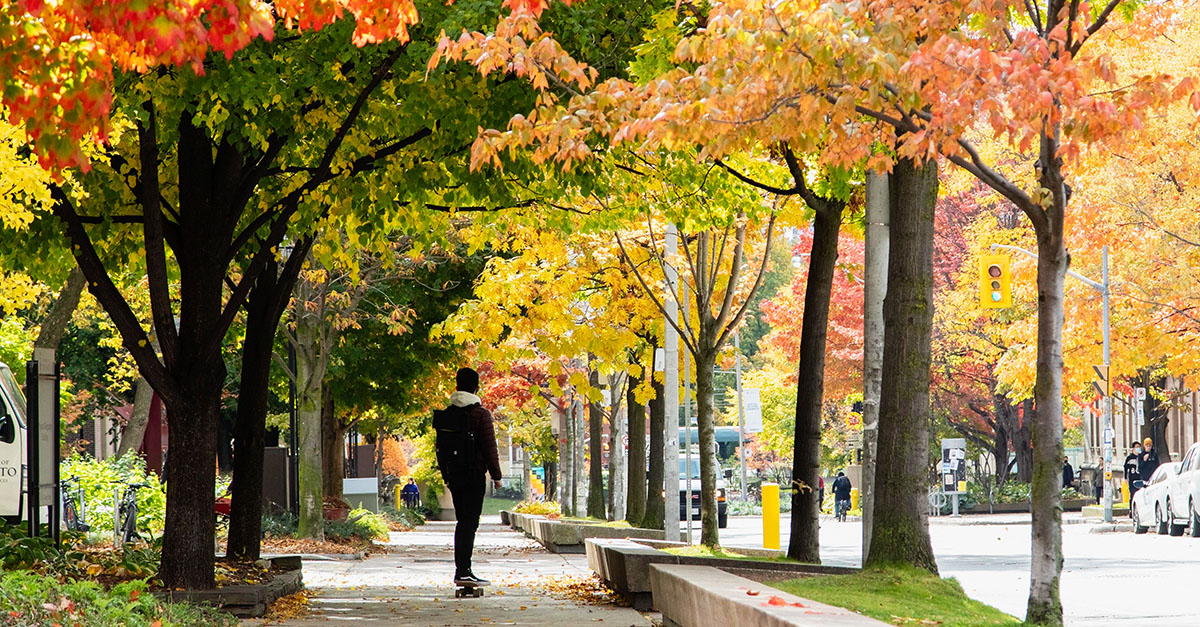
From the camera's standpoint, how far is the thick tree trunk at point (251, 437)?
49.8 ft

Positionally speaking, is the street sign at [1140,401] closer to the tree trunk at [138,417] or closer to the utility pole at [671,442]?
the tree trunk at [138,417]

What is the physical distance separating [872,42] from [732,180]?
860 centimetres

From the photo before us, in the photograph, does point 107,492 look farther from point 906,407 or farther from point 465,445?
point 906,407

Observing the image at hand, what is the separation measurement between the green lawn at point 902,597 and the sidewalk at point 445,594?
1831 mm

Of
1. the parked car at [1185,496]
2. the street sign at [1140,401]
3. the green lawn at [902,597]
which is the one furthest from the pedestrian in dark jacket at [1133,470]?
the green lawn at [902,597]

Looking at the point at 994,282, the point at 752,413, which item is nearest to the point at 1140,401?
the point at 752,413

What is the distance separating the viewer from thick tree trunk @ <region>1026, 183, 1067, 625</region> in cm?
812

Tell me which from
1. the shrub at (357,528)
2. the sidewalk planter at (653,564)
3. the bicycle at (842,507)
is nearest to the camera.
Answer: the sidewalk planter at (653,564)

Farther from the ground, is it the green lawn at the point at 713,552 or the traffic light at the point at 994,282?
the traffic light at the point at 994,282

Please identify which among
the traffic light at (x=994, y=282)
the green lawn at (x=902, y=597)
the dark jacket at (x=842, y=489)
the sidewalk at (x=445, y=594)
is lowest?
the dark jacket at (x=842, y=489)

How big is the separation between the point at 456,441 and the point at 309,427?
1185 centimetres

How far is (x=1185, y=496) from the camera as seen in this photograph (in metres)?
27.2

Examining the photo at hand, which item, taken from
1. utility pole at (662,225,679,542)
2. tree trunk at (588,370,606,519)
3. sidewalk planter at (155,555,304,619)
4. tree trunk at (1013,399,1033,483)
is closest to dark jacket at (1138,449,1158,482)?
→ tree trunk at (1013,399,1033,483)

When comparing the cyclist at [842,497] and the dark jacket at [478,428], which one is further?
the cyclist at [842,497]
